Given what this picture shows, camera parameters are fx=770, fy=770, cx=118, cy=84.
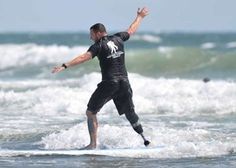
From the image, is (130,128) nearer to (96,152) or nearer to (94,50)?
(96,152)

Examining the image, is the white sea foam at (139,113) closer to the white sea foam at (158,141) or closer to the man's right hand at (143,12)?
the white sea foam at (158,141)

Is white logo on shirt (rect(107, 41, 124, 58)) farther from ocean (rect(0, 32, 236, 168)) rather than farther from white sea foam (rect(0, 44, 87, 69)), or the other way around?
white sea foam (rect(0, 44, 87, 69))

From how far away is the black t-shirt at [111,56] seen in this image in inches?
366

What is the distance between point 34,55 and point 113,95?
91.7 ft

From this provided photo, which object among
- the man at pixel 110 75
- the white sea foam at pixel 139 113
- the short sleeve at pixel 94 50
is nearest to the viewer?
the short sleeve at pixel 94 50

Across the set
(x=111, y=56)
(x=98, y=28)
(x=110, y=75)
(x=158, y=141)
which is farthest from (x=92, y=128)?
(x=98, y=28)

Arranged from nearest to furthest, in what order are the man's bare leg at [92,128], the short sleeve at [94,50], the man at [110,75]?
1. the short sleeve at [94,50]
2. the man at [110,75]
3. the man's bare leg at [92,128]

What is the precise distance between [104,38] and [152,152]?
1.50m

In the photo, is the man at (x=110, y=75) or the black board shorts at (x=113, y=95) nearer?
the man at (x=110, y=75)

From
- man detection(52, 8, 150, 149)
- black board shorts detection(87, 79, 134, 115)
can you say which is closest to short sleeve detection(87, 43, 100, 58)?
man detection(52, 8, 150, 149)

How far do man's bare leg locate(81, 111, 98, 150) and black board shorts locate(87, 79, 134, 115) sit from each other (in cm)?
7

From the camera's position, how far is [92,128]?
9.60 meters

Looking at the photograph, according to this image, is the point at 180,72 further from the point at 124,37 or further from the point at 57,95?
the point at 124,37

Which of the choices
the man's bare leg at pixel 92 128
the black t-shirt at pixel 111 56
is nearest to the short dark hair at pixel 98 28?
the black t-shirt at pixel 111 56
